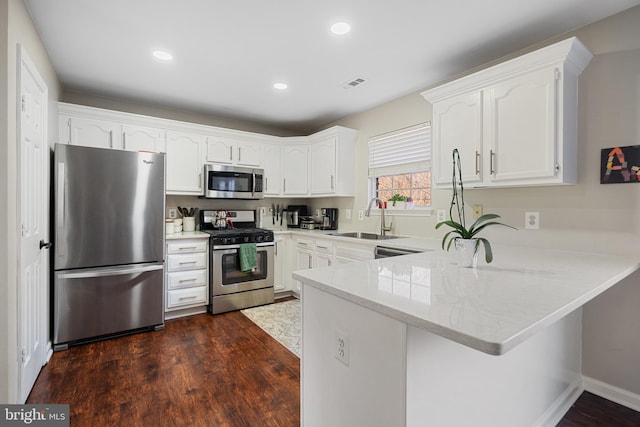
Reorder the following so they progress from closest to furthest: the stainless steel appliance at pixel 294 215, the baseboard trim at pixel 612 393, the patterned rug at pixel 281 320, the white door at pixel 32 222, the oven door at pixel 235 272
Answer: the white door at pixel 32 222
the baseboard trim at pixel 612 393
the patterned rug at pixel 281 320
the oven door at pixel 235 272
the stainless steel appliance at pixel 294 215

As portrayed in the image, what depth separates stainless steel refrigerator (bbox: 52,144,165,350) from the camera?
2584 millimetres

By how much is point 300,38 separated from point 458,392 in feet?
7.58

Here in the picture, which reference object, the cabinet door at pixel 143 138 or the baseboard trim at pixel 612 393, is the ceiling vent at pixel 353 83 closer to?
the cabinet door at pixel 143 138

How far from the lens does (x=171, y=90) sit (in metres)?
3.26

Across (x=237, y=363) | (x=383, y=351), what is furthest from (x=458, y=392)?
(x=237, y=363)

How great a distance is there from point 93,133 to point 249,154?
5.44ft

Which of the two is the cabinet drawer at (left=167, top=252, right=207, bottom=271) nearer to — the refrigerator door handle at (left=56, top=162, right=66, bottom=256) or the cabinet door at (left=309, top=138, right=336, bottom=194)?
the refrigerator door handle at (left=56, top=162, right=66, bottom=256)

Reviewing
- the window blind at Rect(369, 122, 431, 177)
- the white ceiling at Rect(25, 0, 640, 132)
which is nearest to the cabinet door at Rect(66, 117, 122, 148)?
the white ceiling at Rect(25, 0, 640, 132)

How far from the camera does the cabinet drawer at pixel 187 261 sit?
10.8 ft

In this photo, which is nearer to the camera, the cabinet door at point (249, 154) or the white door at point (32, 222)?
the white door at point (32, 222)

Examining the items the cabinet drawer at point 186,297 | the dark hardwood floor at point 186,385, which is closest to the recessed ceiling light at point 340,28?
the dark hardwood floor at point 186,385

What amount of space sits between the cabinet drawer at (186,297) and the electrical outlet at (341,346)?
268 centimetres

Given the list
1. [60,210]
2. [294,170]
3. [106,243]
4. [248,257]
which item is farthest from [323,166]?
[60,210]

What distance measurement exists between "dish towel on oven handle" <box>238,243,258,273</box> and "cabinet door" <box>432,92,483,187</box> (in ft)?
7.03
